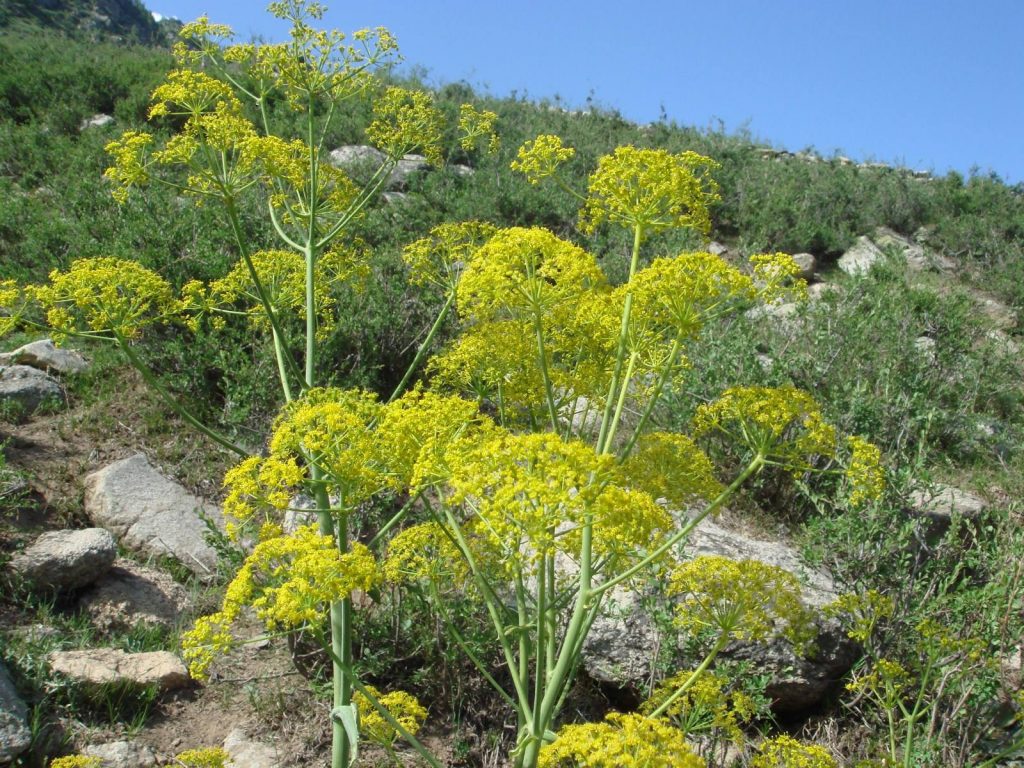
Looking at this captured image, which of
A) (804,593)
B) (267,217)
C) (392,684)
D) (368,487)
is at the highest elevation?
(267,217)

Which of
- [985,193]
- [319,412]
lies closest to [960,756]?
[319,412]

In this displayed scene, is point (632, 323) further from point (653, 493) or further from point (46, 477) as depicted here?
point (46, 477)

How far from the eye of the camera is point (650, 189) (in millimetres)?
2846

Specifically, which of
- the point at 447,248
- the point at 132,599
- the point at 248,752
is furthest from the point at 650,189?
the point at 132,599

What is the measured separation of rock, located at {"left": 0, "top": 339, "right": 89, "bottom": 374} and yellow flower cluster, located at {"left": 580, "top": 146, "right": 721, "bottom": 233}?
204 inches

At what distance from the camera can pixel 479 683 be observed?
4336 millimetres

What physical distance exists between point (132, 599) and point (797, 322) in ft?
22.7

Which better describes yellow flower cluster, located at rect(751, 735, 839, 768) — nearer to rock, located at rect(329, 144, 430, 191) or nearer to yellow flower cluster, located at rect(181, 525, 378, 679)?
yellow flower cluster, located at rect(181, 525, 378, 679)

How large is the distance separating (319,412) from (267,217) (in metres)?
6.45

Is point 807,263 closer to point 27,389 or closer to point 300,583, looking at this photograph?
point 27,389

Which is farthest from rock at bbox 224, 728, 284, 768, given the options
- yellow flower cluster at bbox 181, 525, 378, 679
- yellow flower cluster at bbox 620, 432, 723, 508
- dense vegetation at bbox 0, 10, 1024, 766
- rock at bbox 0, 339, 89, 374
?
rock at bbox 0, 339, 89, 374

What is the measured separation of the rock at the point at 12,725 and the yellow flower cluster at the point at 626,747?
7.78 ft

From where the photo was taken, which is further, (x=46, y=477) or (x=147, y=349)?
(x=147, y=349)

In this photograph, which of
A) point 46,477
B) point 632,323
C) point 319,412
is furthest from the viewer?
point 46,477
